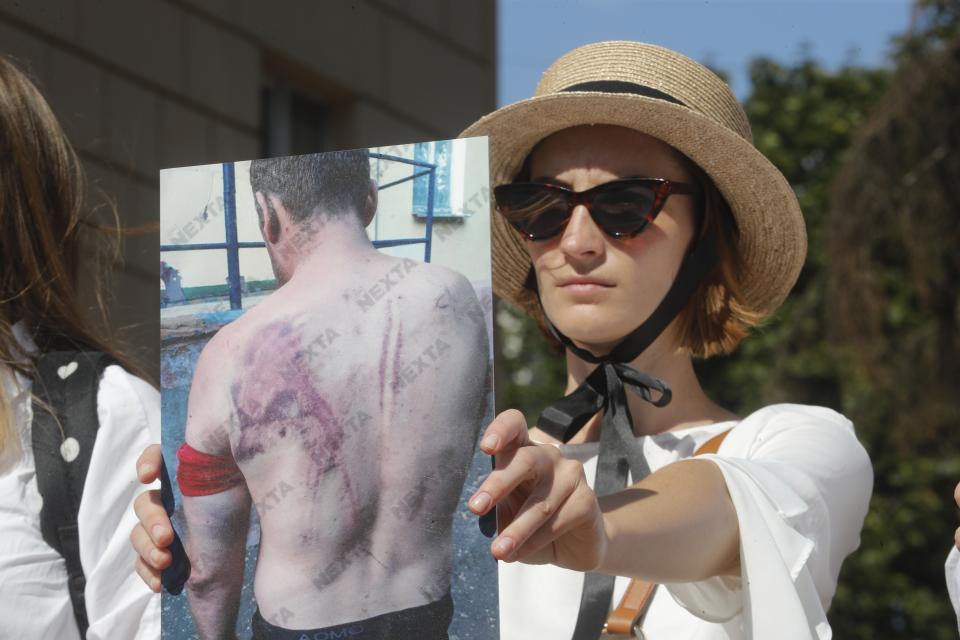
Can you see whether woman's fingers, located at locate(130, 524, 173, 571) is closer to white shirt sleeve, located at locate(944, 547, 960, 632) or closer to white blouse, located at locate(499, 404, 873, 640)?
white blouse, located at locate(499, 404, 873, 640)

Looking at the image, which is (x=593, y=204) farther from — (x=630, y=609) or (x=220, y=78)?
(x=220, y=78)

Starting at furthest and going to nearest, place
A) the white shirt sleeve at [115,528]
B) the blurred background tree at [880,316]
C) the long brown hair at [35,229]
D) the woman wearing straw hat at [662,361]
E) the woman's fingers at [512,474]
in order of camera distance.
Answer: the blurred background tree at [880,316] < the long brown hair at [35,229] < the white shirt sleeve at [115,528] < the woman wearing straw hat at [662,361] < the woman's fingers at [512,474]

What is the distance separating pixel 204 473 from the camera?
1.29m

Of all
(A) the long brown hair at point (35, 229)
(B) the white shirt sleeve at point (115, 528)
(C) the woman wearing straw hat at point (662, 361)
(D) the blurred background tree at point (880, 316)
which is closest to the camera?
(C) the woman wearing straw hat at point (662, 361)

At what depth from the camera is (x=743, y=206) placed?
1.87 m

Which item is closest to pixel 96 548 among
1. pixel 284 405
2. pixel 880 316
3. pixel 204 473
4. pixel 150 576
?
pixel 150 576

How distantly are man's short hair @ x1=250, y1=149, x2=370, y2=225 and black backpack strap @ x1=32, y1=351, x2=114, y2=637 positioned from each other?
541 millimetres

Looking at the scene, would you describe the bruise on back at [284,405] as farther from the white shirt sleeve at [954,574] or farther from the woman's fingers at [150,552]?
the white shirt sleeve at [954,574]

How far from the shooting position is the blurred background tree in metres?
6.16

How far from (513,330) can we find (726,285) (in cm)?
806

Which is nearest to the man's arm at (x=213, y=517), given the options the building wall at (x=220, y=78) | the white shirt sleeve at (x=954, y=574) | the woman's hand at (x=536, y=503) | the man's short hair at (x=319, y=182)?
the man's short hair at (x=319, y=182)

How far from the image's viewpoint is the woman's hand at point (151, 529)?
129cm

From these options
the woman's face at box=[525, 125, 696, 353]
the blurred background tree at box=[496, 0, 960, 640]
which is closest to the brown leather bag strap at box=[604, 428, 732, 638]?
the woman's face at box=[525, 125, 696, 353]

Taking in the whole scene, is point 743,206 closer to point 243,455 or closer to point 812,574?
point 812,574
